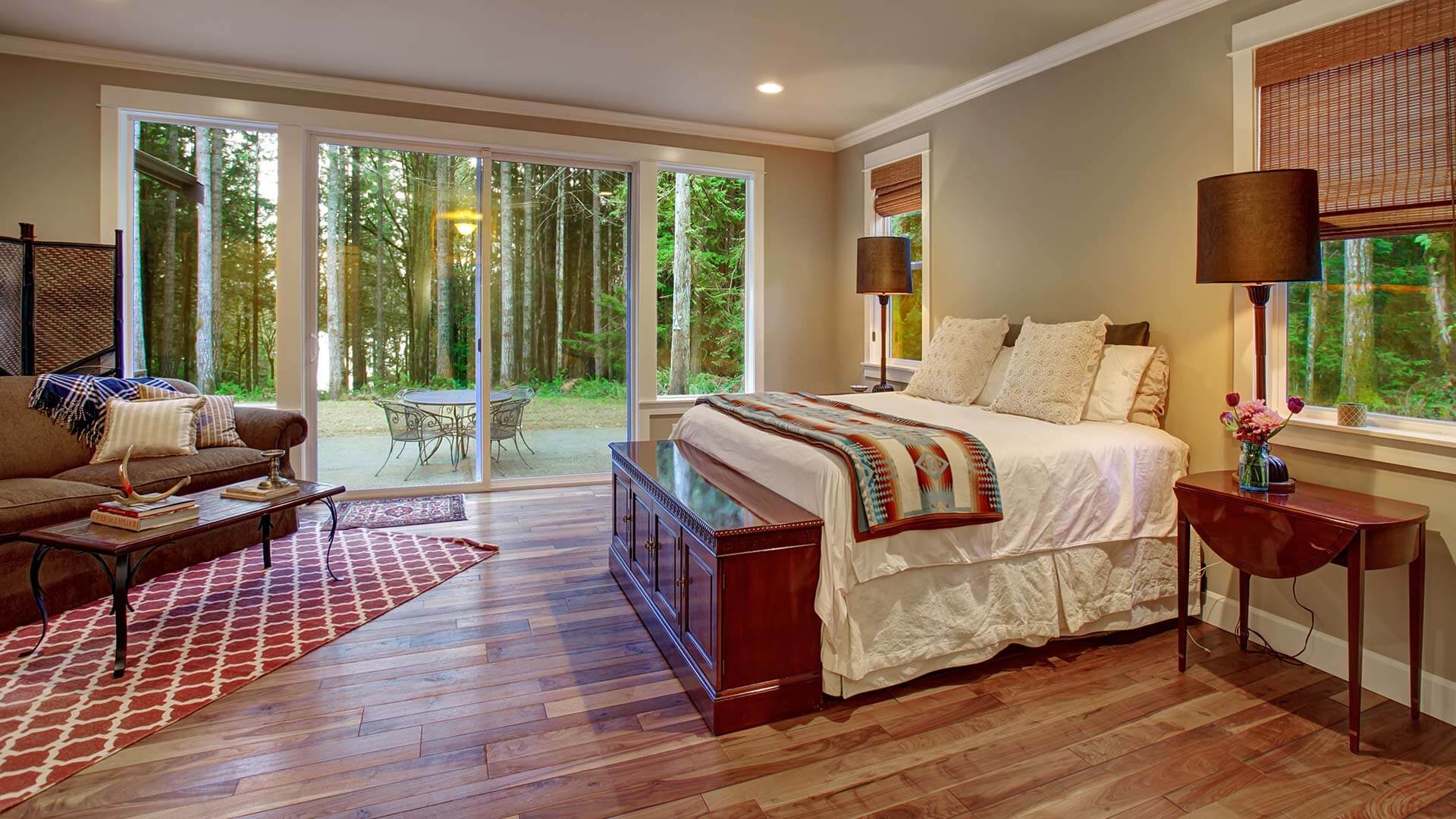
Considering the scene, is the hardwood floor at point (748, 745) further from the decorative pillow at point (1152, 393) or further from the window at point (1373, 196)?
the window at point (1373, 196)

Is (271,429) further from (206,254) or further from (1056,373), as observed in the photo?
(1056,373)

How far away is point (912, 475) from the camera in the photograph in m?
2.47

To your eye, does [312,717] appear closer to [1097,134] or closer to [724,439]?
[724,439]

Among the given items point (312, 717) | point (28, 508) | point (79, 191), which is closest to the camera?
point (312, 717)

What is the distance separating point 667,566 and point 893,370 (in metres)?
3.11

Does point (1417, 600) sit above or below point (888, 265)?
below

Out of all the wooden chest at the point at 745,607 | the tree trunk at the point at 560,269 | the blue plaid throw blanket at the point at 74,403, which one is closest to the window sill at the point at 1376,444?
the wooden chest at the point at 745,607

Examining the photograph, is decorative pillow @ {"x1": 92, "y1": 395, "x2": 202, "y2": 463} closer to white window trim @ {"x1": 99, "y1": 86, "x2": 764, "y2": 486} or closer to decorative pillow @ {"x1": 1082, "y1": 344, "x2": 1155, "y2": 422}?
A: white window trim @ {"x1": 99, "y1": 86, "x2": 764, "y2": 486}

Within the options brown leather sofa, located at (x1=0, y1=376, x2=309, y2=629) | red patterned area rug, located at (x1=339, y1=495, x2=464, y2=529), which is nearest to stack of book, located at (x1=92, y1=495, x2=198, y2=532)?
brown leather sofa, located at (x1=0, y1=376, x2=309, y2=629)

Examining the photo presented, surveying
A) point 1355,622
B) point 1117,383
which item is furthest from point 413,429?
point 1355,622

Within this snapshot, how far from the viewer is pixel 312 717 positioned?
7.68ft

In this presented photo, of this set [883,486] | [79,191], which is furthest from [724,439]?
[79,191]

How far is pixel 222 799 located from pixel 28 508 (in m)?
1.90

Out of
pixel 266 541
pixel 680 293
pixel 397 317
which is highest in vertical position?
pixel 680 293
